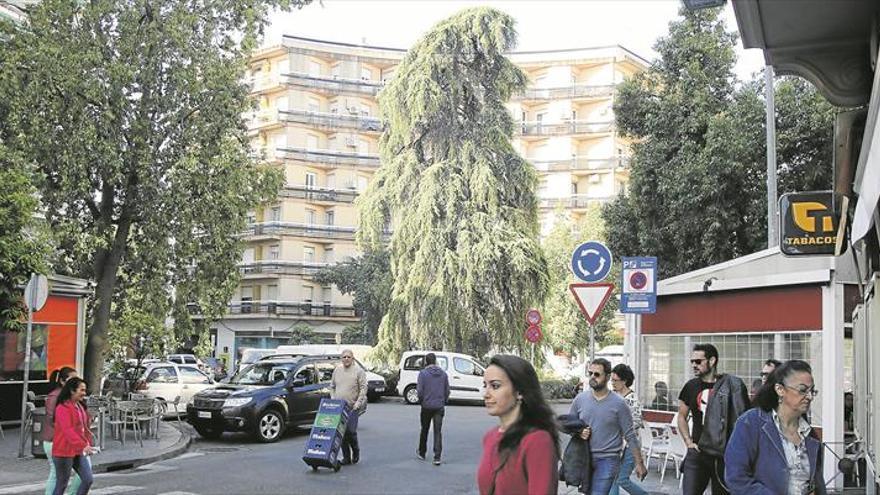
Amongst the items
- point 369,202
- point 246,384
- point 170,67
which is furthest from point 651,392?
point 369,202

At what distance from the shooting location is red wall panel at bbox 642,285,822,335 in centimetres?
1231

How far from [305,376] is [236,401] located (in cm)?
182

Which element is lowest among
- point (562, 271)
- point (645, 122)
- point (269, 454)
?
point (269, 454)

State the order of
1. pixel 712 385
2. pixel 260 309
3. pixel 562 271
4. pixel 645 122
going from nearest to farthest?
1. pixel 712 385
2. pixel 645 122
3. pixel 562 271
4. pixel 260 309

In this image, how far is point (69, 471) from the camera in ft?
29.7

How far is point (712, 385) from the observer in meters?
7.66

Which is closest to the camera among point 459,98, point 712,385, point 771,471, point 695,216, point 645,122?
point 771,471

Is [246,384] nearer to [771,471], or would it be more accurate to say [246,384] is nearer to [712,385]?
[712,385]

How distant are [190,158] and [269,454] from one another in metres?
7.28

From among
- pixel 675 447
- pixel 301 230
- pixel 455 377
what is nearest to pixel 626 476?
pixel 675 447

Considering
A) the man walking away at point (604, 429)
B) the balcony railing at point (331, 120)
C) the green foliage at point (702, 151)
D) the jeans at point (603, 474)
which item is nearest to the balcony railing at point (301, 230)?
the balcony railing at point (331, 120)

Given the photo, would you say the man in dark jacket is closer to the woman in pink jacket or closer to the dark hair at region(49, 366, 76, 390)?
the dark hair at region(49, 366, 76, 390)

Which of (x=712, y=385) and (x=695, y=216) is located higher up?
(x=695, y=216)

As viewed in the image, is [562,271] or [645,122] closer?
[645,122]
